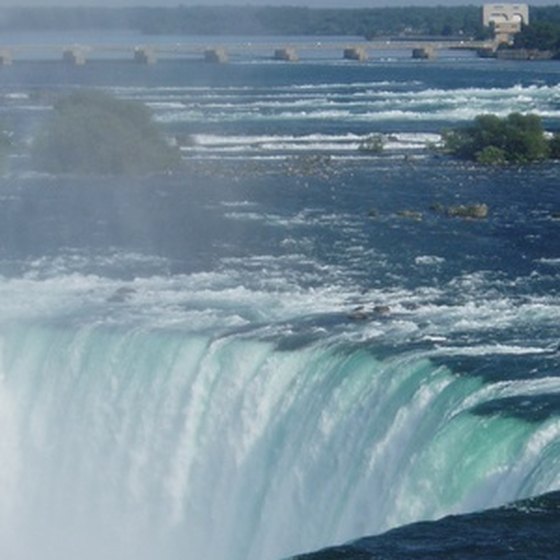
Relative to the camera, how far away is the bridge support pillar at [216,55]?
8831 cm

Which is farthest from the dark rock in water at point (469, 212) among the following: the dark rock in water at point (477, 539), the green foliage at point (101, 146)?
the dark rock in water at point (477, 539)

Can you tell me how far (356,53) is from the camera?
9375cm

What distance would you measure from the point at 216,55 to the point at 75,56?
700cm

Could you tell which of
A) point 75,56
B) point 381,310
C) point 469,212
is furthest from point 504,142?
point 75,56

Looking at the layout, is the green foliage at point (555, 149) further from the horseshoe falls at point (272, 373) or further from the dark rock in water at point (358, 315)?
the dark rock in water at point (358, 315)

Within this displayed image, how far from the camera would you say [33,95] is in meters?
60.4

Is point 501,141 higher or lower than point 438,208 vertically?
lower

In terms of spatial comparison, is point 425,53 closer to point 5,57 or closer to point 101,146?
point 5,57

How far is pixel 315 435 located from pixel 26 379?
4.38 meters

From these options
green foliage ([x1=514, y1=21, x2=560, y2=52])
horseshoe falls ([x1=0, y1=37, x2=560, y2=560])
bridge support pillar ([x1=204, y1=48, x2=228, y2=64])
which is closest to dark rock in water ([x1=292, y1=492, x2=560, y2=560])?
→ horseshoe falls ([x1=0, y1=37, x2=560, y2=560])

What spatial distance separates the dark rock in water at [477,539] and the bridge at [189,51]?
2740 inches

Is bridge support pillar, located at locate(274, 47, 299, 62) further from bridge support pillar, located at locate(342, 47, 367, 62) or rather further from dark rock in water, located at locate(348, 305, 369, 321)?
dark rock in water, located at locate(348, 305, 369, 321)

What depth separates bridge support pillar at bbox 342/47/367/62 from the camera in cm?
9344

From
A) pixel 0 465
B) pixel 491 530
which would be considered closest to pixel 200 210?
pixel 0 465
